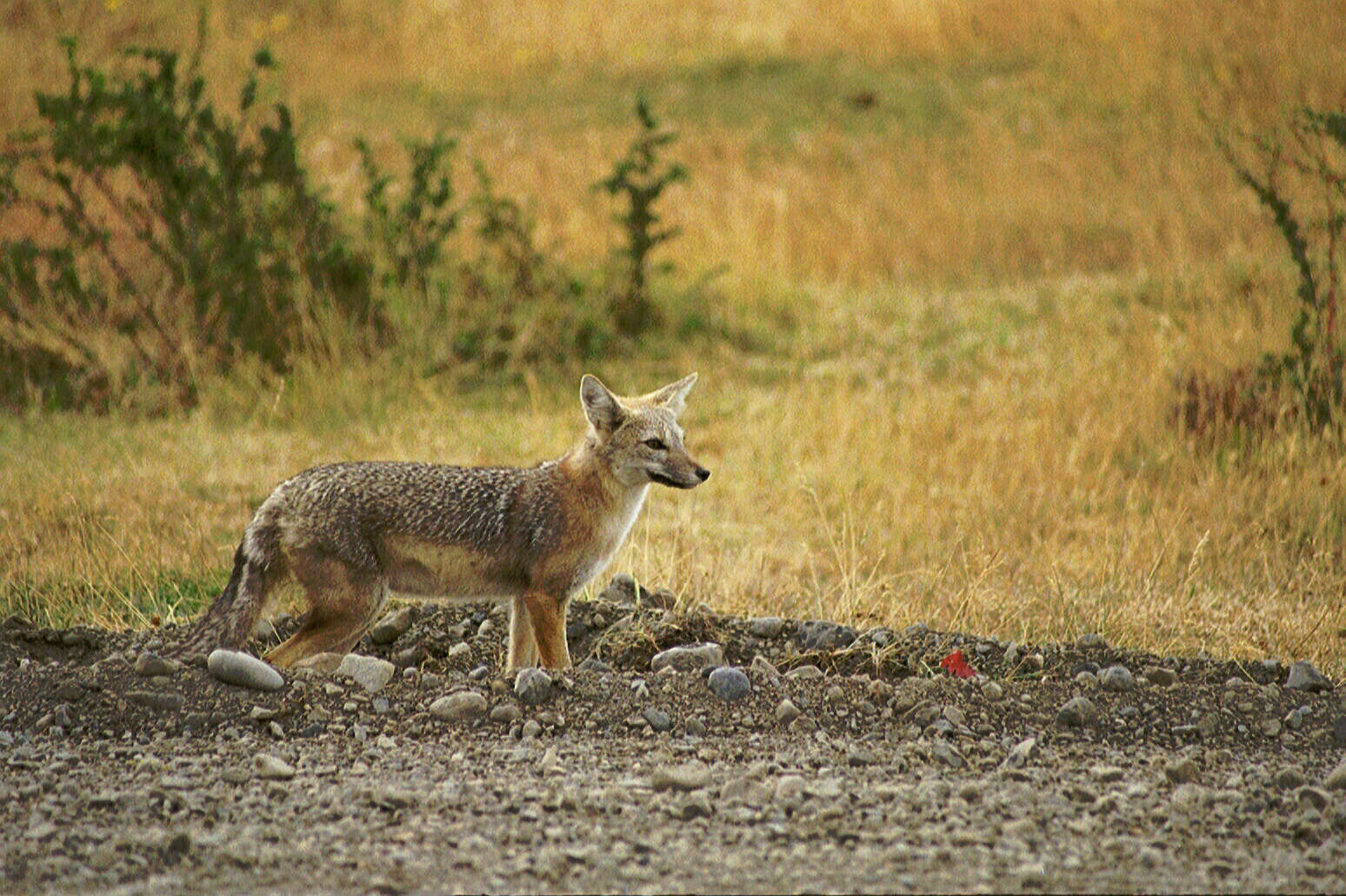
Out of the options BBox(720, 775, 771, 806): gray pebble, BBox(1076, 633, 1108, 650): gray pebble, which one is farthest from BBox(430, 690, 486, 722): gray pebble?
BBox(1076, 633, 1108, 650): gray pebble

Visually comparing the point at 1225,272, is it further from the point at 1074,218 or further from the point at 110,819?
the point at 110,819

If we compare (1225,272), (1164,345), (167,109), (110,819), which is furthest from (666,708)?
(1225,272)

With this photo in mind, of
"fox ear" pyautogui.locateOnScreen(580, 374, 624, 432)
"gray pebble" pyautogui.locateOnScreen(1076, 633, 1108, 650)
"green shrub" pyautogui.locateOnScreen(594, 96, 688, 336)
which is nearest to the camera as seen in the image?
"gray pebble" pyautogui.locateOnScreen(1076, 633, 1108, 650)

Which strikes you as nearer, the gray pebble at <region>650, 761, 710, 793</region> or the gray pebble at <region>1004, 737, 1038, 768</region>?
the gray pebble at <region>650, 761, 710, 793</region>

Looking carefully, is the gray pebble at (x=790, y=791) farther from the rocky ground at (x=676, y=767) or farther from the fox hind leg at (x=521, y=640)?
the fox hind leg at (x=521, y=640)

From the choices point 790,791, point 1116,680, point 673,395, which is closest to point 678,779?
point 790,791

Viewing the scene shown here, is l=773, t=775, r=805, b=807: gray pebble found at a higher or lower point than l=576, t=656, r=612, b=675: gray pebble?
higher

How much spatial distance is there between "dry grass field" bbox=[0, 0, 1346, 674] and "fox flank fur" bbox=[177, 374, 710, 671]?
804mm

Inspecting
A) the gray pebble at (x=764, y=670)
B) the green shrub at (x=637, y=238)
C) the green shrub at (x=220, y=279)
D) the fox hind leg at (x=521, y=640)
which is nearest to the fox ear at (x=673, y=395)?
the fox hind leg at (x=521, y=640)

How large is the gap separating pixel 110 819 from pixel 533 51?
17831 mm

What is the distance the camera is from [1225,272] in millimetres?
12266

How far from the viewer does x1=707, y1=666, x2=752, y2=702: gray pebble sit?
5.30m

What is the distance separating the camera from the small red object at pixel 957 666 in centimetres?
566

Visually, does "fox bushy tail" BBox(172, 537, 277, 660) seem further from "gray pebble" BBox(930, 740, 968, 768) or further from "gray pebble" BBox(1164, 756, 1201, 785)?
"gray pebble" BBox(1164, 756, 1201, 785)
